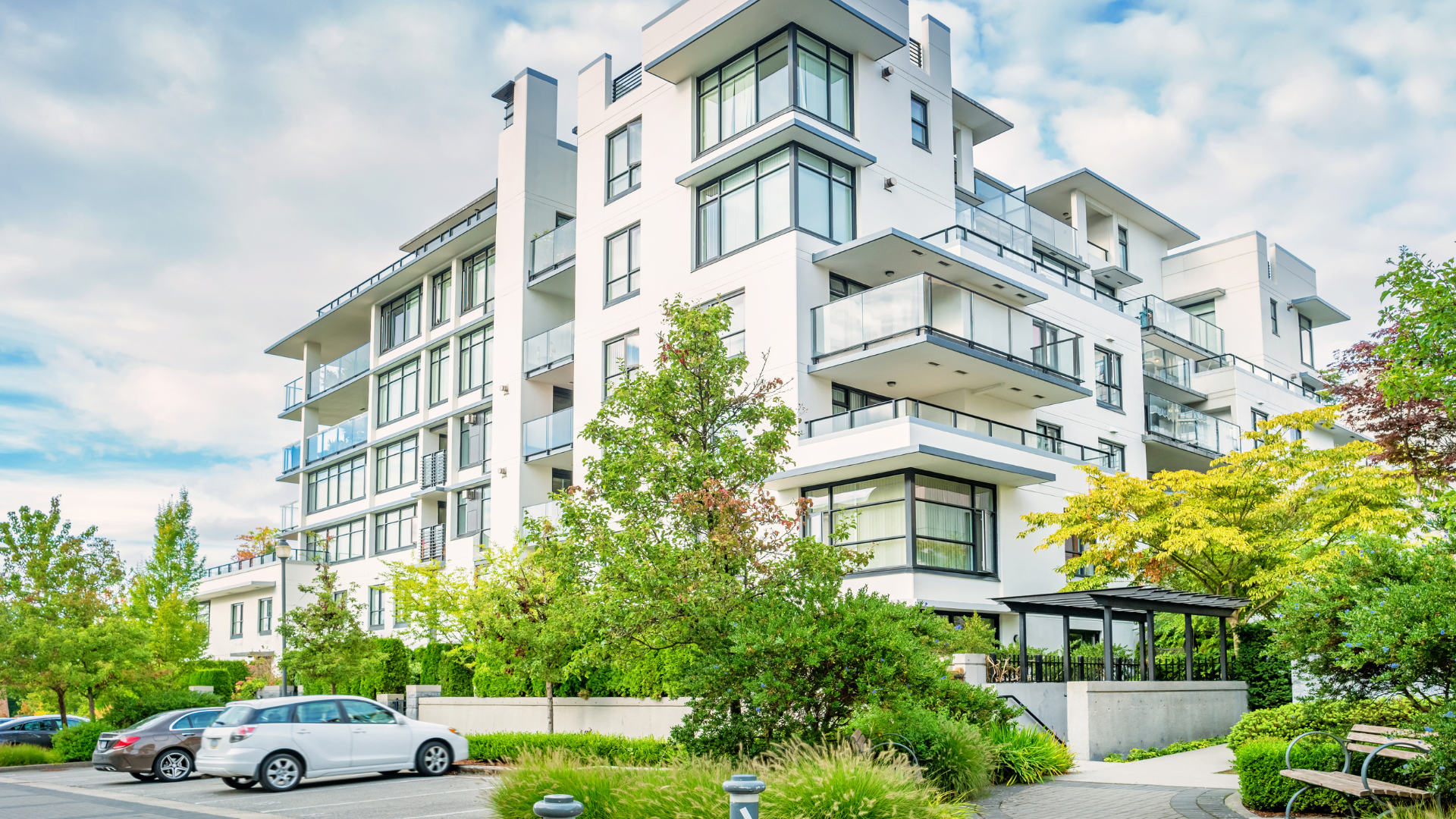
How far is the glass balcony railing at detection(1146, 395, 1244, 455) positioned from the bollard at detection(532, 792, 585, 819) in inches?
1263

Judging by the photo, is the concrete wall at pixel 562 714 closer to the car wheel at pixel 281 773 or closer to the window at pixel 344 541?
the car wheel at pixel 281 773

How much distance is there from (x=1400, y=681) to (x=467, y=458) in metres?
32.4

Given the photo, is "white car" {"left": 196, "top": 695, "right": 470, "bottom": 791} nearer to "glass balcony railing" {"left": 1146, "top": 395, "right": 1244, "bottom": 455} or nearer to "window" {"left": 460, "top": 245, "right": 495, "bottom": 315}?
"window" {"left": 460, "top": 245, "right": 495, "bottom": 315}

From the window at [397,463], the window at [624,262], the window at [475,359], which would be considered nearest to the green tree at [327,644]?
the window at [475,359]

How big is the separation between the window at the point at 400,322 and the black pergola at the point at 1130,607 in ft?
94.4

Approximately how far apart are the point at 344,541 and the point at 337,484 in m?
2.74

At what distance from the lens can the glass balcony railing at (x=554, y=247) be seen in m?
34.2

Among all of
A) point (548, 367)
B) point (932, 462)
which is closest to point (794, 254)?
point (932, 462)

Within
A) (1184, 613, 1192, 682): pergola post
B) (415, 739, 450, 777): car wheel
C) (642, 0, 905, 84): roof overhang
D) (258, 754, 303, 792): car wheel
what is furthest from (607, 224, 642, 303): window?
(1184, 613, 1192, 682): pergola post

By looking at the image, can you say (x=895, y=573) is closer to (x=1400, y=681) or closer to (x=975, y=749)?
(x=975, y=749)

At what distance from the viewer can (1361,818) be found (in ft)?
36.3

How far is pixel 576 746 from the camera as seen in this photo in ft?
66.2

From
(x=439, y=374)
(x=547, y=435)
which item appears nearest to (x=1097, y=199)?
(x=547, y=435)

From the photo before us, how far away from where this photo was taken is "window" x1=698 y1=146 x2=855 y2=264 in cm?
2738
